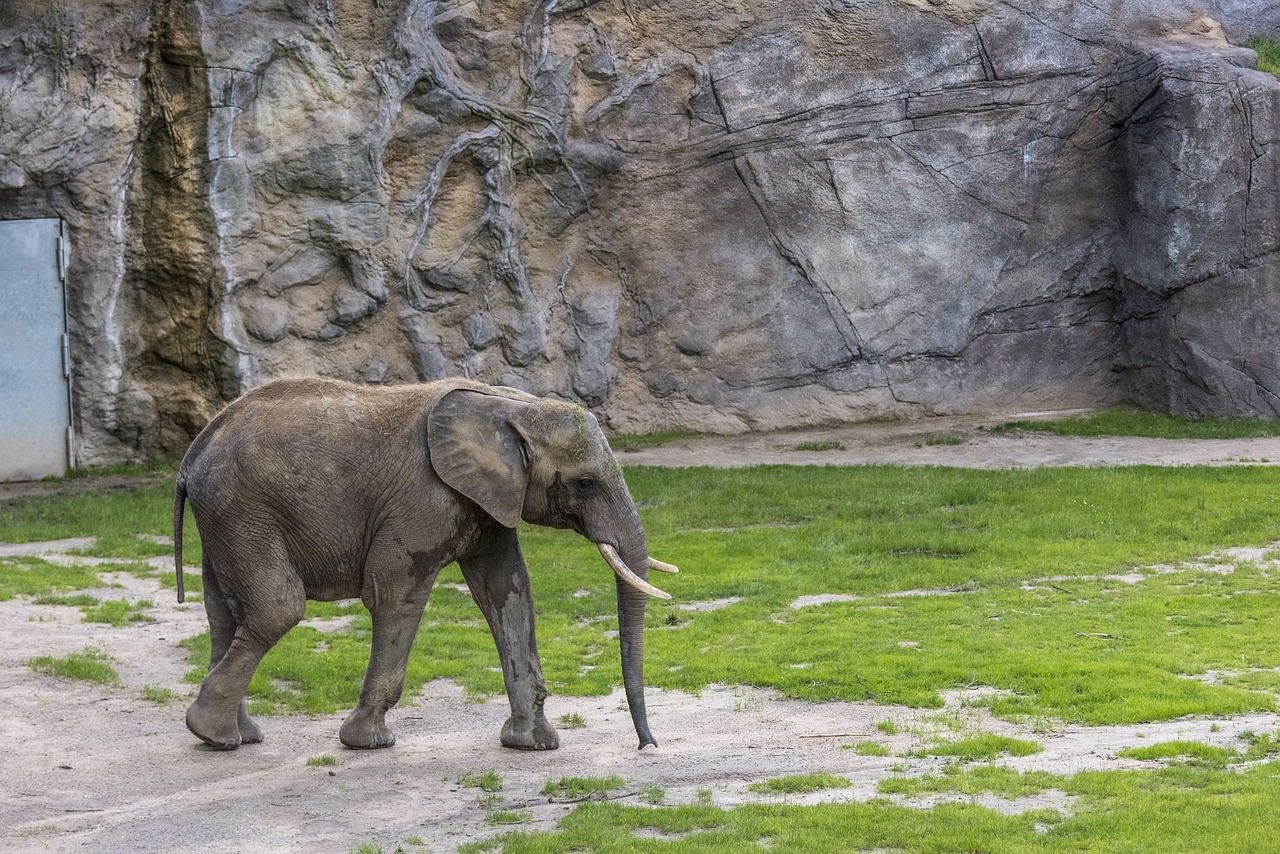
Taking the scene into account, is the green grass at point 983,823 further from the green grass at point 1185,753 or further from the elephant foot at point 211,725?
the elephant foot at point 211,725

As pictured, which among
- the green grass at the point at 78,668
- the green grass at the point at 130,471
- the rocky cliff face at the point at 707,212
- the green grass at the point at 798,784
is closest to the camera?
the green grass at the point at 798,784

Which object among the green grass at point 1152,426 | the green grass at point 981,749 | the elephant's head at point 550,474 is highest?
the elephant's head at point 550,474

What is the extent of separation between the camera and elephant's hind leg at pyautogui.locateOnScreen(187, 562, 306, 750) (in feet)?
27.4

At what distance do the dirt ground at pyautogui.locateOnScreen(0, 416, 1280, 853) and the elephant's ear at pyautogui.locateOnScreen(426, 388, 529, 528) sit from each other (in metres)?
1.44

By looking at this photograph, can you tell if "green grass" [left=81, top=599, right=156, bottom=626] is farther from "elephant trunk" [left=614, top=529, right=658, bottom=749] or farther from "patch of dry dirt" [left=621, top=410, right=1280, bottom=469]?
"patch of dry dirt" [left=621, top=410, right=1280, bottom=469]

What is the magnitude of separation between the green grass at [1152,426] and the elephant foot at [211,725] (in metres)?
14.6

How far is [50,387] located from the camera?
1931cm

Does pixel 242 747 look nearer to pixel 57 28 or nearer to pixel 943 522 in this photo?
pixel 943 522

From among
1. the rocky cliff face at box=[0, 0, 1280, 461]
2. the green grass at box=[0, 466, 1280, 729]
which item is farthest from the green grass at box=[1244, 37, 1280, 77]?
the green grass at box=[0, 466, 1280, 729]

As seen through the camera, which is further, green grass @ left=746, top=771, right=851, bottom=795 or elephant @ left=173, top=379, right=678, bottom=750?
elephant @ left=173, top=379, right=678, bottom=750

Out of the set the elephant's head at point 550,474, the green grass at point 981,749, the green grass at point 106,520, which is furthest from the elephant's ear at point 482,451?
the green grass at point 106,520

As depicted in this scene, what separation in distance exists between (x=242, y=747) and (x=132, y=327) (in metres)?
12.3

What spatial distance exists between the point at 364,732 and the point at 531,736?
3.04 feet

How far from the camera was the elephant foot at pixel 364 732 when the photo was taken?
8562 millimetres
